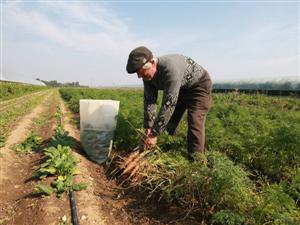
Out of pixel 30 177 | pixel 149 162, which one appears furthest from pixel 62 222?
pixel 30 177

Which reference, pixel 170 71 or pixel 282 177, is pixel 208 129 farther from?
pixel 170 71

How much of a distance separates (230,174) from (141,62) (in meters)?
1.60

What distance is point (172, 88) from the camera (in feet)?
13.2

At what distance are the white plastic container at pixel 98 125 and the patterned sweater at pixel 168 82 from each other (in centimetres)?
102

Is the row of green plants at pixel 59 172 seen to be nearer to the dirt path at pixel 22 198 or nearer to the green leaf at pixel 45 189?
the green leaf at pixel 45 189

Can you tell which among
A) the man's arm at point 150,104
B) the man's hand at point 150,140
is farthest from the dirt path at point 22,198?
the man's arm at point 150,104

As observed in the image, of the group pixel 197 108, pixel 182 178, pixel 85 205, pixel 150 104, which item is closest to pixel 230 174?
pixel 182 178

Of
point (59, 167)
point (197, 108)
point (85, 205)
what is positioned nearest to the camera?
point (85, 205)

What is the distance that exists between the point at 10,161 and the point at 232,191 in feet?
13.1

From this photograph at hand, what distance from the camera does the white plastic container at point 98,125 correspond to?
18.3ft

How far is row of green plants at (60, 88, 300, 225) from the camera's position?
2.96 meters

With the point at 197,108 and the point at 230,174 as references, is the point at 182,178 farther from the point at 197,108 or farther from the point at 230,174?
the point at 197,108

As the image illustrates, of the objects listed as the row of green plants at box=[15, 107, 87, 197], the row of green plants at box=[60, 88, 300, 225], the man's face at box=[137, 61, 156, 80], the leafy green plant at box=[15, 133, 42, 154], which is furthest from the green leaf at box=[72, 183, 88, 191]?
the leafy green plant at box=[15, 133, 42, 154]

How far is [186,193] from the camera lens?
365 centimetres
